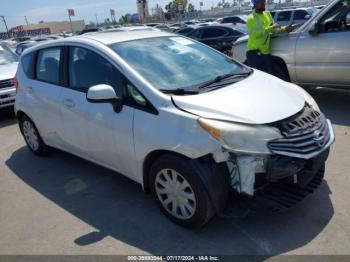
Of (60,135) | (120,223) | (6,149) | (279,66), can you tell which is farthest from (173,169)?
(279,66)

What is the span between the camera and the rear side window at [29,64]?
529cm

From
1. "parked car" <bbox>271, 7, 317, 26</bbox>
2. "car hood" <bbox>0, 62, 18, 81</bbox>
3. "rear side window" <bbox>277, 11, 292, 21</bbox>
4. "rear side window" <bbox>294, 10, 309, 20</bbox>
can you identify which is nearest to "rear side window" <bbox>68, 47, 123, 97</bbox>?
"car hood" <bbox>0, 62, 18, 81</bbox>

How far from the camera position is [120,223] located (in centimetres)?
370

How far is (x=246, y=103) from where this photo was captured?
3.36 metres

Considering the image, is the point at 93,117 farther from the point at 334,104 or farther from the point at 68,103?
the point at 334,104

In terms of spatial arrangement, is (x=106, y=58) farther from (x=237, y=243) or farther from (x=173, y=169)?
(x=237, y=243)

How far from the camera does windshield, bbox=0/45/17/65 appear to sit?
9.26m

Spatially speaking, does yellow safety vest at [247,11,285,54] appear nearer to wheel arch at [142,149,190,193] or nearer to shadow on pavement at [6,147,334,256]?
shadow on pavement at [6,147,334,256]

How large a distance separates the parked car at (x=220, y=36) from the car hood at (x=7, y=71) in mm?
7277

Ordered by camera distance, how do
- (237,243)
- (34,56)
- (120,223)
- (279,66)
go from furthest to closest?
(279,66) → (34,56) → (120,223) → (237,243)

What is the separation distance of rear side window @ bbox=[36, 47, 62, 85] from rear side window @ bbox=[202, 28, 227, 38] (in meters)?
9.69

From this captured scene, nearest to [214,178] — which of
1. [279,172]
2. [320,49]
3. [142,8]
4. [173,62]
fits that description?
[279,172]

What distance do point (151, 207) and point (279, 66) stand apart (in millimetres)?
4475

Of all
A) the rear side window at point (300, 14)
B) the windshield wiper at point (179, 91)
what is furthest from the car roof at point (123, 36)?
the rear side window at point (300, 14)
